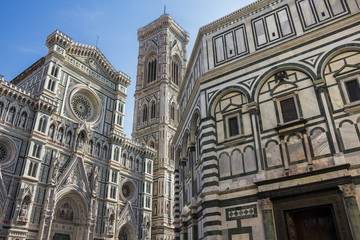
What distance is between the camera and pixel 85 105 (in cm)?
3216

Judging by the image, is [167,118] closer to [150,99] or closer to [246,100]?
[150,99]

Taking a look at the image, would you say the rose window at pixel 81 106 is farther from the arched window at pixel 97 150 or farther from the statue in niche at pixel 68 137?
the arched window at pixel 97 150

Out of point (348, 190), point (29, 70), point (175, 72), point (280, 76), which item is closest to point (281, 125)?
point (280, 76)

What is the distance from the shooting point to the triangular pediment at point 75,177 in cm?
2588

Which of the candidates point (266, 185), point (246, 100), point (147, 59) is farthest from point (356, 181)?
point (147, 59)

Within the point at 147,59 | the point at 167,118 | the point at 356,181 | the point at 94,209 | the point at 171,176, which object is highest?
the point at 147,59

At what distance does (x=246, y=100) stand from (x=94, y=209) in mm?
20467

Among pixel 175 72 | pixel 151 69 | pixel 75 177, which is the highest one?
pixel 151 69

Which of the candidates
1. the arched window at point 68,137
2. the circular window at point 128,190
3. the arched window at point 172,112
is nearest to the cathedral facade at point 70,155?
the circular window at point 128,190

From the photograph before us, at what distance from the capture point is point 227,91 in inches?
539

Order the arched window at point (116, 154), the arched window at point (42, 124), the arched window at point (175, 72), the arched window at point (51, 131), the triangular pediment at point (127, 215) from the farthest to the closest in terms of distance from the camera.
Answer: the arched window at point (175, 72) < the arched window at point (116, 154) < the triangular pediment at point (127, 215) < the arched window at point (51, 131) < the arched window at point (42, 124)

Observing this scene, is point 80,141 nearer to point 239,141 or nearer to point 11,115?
point 11,115

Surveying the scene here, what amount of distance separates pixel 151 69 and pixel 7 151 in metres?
33.7

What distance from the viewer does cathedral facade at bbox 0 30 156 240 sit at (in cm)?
2278
